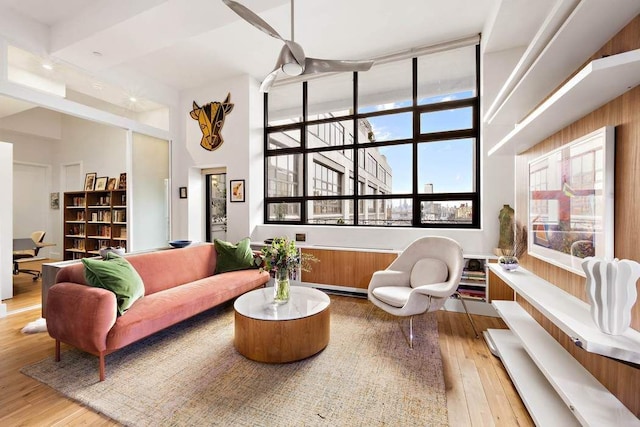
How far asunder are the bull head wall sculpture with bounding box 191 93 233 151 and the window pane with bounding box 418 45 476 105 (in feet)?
10.3

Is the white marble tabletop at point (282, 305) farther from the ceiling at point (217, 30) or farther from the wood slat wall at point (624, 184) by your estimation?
the ceiling at point (217, 30)

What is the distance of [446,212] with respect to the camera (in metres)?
3.92

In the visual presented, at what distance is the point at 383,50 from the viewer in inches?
157

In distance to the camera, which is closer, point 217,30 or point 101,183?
point 217,30

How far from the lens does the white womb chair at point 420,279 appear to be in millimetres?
2551

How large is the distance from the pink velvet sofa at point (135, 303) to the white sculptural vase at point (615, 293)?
2.86 meters

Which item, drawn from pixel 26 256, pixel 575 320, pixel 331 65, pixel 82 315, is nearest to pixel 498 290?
pixel 575 320

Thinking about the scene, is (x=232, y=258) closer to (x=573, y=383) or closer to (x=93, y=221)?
(x=573, y=383)

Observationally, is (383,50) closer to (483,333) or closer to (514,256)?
(514,256)

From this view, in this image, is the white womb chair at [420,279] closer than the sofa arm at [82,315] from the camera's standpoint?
No

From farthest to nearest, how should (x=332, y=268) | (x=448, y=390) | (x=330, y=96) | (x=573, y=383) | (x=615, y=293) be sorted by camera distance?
(x=330, y=96), (x=332, y=268), (x=448, y=390), (x=573, y=383), (x=615, y=293)

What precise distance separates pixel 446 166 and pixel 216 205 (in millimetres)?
4112

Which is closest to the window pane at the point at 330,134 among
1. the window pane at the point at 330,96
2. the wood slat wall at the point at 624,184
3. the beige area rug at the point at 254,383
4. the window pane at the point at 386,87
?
the window pane at the point at 330,96

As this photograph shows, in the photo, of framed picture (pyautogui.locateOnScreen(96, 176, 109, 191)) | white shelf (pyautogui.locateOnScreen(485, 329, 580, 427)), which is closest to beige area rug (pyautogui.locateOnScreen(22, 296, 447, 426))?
white shelf (pyautogui.locateOnScreen(485, 329, 580, 427))
